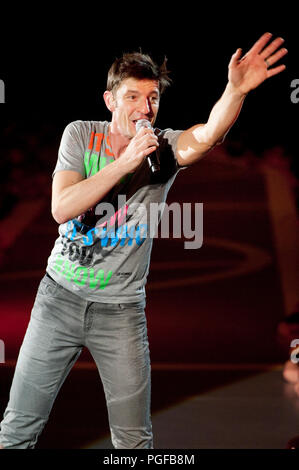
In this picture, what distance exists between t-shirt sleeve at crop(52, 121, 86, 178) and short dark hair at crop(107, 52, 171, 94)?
0.77ft

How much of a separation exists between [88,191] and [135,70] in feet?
1.94

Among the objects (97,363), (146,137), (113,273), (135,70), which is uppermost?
(135,70)

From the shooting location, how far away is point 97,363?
101 inches

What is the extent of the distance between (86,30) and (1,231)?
15.4 feet

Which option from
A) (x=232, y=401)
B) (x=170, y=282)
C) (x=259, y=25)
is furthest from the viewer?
(x=170, y=282)

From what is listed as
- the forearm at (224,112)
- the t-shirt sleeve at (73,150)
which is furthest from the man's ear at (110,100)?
the forearm at (224,112)

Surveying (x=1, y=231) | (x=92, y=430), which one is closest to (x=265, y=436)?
(x=92, y=430)

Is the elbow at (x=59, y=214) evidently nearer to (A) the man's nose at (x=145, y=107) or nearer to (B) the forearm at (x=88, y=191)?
(B) the forearm at (x=88, y=191)

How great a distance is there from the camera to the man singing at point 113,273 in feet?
8.26

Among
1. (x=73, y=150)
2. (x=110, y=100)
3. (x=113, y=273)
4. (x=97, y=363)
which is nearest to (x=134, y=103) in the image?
(x=110, y=100)

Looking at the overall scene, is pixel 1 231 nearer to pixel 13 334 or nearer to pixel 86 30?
pixel 13 334

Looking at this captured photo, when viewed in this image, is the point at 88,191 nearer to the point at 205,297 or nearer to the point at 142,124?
the point at 142,124

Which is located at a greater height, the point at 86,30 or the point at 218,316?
the point at 86,30
